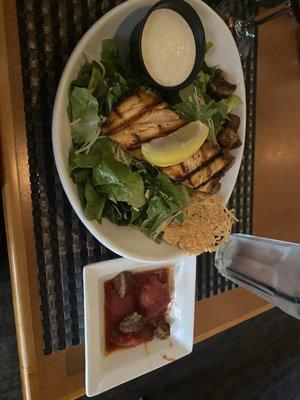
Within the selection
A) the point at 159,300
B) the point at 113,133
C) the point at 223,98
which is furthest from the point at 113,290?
the point at 223,98

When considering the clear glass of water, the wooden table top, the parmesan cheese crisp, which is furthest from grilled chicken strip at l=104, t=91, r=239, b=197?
the clear glass of water

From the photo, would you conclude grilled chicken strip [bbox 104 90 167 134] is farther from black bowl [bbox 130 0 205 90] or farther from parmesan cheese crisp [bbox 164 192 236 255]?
parmesan cheese crisp [bbox 164 192 236 255]

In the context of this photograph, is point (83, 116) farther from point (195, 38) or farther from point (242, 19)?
point (242, 19)

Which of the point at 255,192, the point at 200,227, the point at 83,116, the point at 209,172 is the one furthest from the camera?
the point at 255,192

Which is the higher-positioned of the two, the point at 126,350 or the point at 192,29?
the point at 192,29

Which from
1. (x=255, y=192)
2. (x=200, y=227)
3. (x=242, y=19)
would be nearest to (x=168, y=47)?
(x=242, y=19)

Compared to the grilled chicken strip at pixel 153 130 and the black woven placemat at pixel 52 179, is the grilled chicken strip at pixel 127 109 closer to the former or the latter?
the grilled chicken strip at pixel 153 130

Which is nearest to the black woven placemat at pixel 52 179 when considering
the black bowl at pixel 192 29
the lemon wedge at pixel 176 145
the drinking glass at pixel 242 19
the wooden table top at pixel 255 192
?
the wooden table top at pixel 255 192

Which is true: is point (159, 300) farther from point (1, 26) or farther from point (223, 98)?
point (1, 26)
